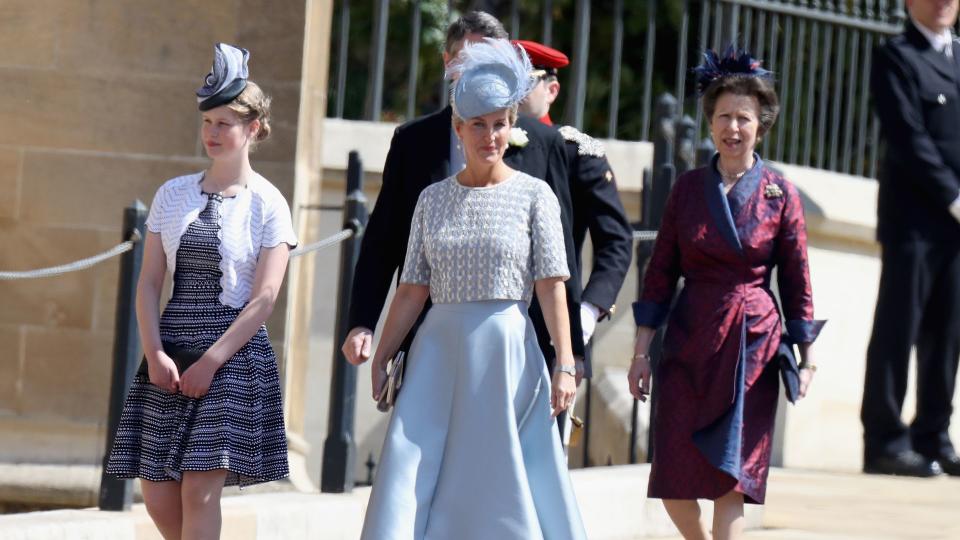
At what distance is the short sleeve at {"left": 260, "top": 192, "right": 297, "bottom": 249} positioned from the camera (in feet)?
18.4

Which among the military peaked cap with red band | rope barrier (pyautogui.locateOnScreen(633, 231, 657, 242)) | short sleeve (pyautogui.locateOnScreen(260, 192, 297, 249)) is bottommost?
rope barrier (pyautogui.locateOnScreen(633, 231, 657, 242))

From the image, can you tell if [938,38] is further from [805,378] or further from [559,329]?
[559,329]

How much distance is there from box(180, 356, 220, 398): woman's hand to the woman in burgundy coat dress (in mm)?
1415

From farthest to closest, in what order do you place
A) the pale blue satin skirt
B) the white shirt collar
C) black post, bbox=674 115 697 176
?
black post, bbox=674 115 697 176 → the white shirt collar → the pale blue satin skirt

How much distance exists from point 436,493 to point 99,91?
4.05 meters

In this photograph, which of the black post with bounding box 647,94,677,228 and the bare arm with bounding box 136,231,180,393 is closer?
the bare arm with bounding box 136,231,180,393

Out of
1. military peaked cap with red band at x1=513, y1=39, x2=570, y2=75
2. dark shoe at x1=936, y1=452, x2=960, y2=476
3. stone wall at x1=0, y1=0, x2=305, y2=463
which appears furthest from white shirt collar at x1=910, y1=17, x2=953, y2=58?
military peaked cap with red band at x1=513, y1=39, x2=570, y2=75

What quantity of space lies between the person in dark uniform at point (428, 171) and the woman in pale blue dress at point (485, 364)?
0.34 metres

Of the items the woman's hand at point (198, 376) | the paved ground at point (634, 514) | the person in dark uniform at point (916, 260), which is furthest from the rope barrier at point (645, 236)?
the woman's hand at point (198, 376)

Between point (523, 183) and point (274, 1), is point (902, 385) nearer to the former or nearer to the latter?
point (274, 1)

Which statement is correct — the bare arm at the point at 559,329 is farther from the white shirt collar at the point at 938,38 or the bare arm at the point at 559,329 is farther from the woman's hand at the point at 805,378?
the white shirt collar at the point at 938,38

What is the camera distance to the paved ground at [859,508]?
25.1ft

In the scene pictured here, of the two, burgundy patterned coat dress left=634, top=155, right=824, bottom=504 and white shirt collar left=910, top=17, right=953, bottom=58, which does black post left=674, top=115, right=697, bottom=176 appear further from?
burgundy patterned coat dress left=634, top=155, right=824, bottom=504

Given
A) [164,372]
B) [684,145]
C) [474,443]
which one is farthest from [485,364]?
[684,145]
